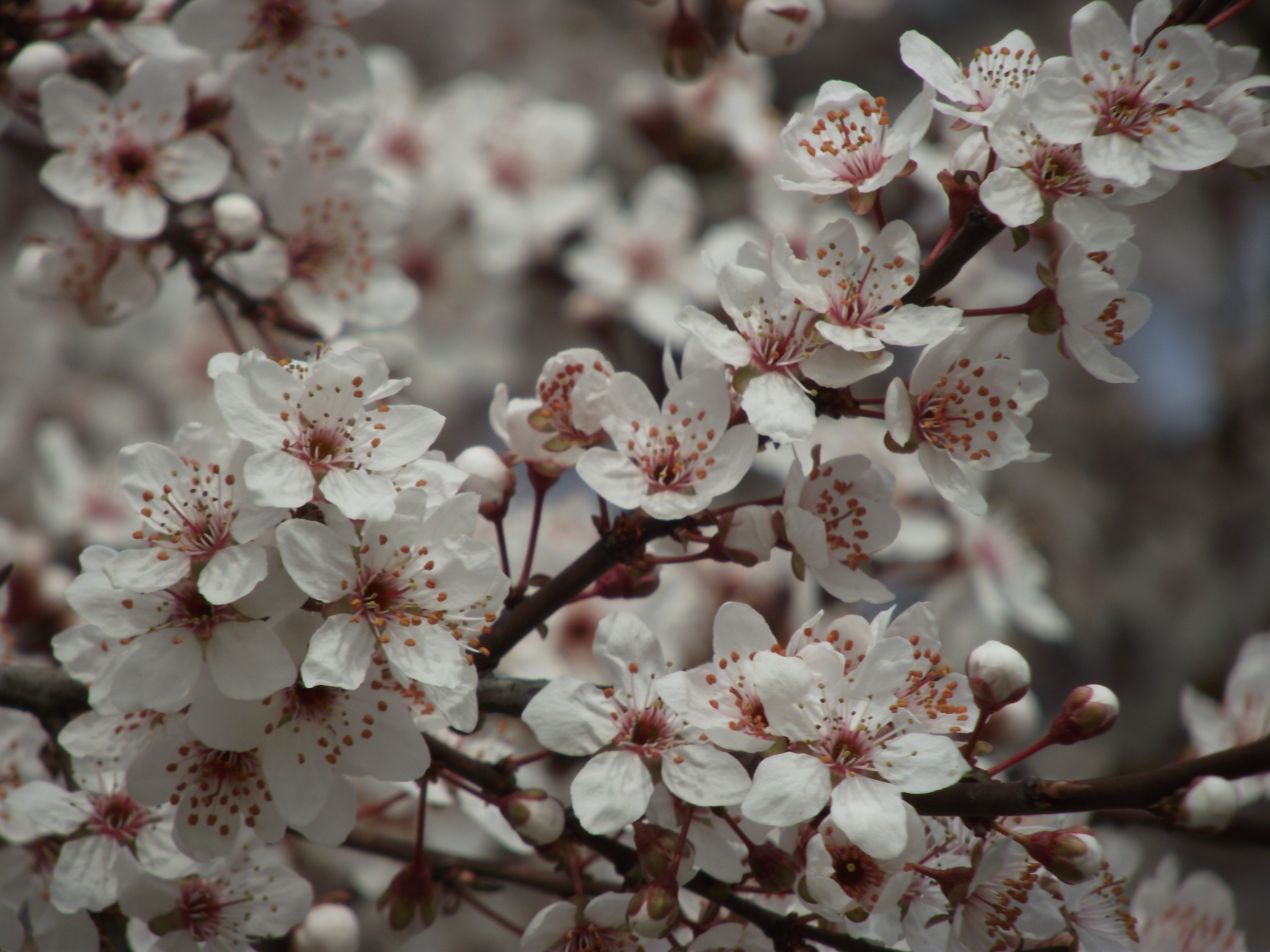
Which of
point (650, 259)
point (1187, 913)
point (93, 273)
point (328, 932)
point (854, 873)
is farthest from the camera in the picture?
point (650, 259)

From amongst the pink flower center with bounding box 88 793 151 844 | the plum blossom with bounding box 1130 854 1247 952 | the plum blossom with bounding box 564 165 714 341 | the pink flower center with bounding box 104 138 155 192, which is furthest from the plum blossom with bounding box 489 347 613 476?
the plum blossom with bounding box 564 165 714 341

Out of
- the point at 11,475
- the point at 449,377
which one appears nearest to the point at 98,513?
the point at 449,377

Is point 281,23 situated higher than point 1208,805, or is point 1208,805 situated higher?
point 281,23

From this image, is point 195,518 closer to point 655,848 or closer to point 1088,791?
point 655,848

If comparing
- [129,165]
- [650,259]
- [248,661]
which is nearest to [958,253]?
[248,661]

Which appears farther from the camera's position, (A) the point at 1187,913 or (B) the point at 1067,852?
(A) the point at 1187,913

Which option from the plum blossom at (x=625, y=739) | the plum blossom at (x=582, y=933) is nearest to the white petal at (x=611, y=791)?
the plum blossom at (x=625, y=739)
